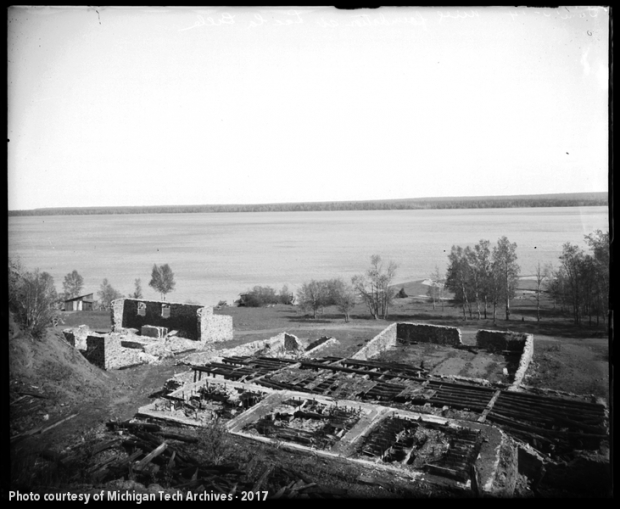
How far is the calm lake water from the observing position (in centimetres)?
1052

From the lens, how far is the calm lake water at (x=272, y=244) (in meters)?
10.5

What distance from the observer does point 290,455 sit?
22.1ft

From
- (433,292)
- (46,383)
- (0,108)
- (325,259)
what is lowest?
(46,383)

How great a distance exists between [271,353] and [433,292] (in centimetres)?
476

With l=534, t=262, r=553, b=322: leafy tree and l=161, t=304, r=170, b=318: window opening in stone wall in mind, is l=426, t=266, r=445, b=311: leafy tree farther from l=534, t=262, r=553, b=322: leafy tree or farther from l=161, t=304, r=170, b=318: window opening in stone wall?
l=161, t=304, r=170, b=318: window opening in stone wall

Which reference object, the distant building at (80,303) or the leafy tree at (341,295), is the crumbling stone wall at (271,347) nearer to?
the leafy tree at (341,295)

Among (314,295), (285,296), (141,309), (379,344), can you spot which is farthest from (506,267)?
(141,309)

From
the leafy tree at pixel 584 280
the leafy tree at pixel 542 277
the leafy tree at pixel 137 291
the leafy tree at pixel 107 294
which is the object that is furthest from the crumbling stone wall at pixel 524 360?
the leafy tree at pixel 107 294

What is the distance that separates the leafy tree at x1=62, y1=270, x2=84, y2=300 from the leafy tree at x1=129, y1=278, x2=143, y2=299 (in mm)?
1351

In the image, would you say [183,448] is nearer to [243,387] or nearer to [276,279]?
[243,387]

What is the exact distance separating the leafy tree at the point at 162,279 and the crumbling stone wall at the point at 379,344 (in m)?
4.99

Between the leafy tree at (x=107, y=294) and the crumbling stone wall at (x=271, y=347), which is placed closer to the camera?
the crumbling stone wall at (x=271, y=347)

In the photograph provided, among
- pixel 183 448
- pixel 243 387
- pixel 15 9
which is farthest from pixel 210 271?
pixel 15 9

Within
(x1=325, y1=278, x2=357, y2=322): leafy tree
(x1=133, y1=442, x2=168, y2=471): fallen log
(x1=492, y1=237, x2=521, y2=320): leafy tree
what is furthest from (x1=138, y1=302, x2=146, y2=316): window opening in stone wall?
(x1=492, y1=237, x2=521, y2=320): leafy tree
